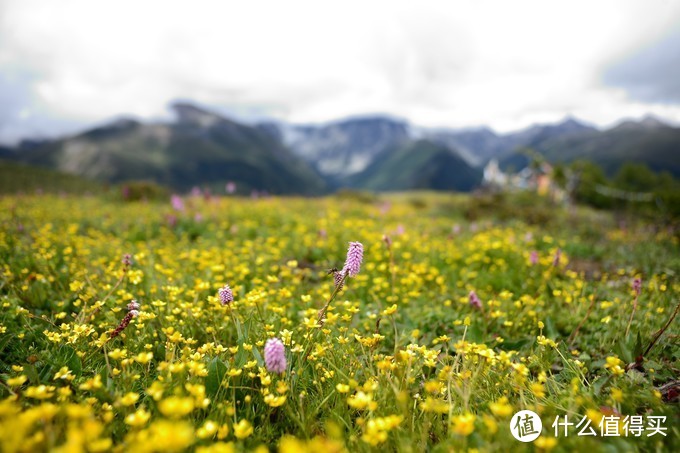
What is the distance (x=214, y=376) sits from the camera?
2.81 meters

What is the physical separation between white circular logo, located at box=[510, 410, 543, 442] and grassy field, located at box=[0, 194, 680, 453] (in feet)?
0.25

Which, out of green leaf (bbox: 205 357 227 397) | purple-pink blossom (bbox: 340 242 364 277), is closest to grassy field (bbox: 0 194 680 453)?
green leaf (bbox: 205 357 227 397)

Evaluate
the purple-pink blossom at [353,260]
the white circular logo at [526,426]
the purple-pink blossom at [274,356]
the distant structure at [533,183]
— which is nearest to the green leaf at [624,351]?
the white circular logo at [526,426]

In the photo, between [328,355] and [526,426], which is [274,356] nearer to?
[328,355]

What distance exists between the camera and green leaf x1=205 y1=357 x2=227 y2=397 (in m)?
2.77

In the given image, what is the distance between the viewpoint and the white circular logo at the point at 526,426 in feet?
7.25

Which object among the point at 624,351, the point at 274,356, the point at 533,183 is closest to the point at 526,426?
the point at 274,356

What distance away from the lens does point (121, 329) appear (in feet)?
10.2

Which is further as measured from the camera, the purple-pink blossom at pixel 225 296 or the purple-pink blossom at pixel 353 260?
the purple-pink blossom at pixel 225 296

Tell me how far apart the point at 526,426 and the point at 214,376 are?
223 centimetres

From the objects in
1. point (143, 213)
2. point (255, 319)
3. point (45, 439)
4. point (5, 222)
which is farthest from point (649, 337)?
point (143, 213)

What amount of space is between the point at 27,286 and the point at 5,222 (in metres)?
4.82

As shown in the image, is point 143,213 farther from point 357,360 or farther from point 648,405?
point 648,405

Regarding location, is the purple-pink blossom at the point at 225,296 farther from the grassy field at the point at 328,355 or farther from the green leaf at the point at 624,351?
the green leaf at the point at 624,351
